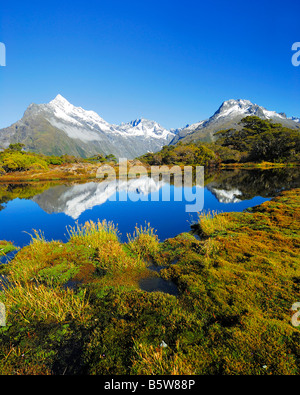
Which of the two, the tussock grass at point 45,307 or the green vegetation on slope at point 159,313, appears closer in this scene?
the green vegetation on slope at point 159,313

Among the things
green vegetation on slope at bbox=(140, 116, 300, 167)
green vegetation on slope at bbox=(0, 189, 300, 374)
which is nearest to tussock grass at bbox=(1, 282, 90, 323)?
green vegetation on slope at bbox=(0, 189, 300, 374)

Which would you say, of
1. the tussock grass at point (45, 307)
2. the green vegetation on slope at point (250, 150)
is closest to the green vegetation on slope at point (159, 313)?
the tussock grass at point (45, 307)

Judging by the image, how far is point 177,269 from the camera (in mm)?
9586

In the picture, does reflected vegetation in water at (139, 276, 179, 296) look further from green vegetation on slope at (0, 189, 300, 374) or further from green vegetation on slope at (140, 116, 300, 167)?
green vegetation on slope at (140, 116, 300, 167)

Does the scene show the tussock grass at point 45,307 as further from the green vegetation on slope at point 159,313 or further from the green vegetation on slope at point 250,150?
the green vegetation on slope at point 250,150

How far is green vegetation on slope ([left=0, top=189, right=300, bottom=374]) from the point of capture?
15.8 ft

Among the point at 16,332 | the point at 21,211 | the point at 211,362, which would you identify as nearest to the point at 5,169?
the point at 21,211

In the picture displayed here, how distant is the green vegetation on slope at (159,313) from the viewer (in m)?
4.82

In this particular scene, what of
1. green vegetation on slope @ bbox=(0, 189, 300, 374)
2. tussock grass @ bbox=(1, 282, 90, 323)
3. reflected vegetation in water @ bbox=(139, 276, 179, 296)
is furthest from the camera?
reflected vegetation in water @ bbox=(139, 276, 179, 296)

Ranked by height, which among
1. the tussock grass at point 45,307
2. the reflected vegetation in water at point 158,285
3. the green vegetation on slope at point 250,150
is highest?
the green vegetation on slope at point 250,150

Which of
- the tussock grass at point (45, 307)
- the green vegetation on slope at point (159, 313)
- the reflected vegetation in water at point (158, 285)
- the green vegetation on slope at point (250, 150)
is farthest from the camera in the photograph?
the green vegetation on slope at point (250, 150)

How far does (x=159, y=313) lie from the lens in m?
6.59
